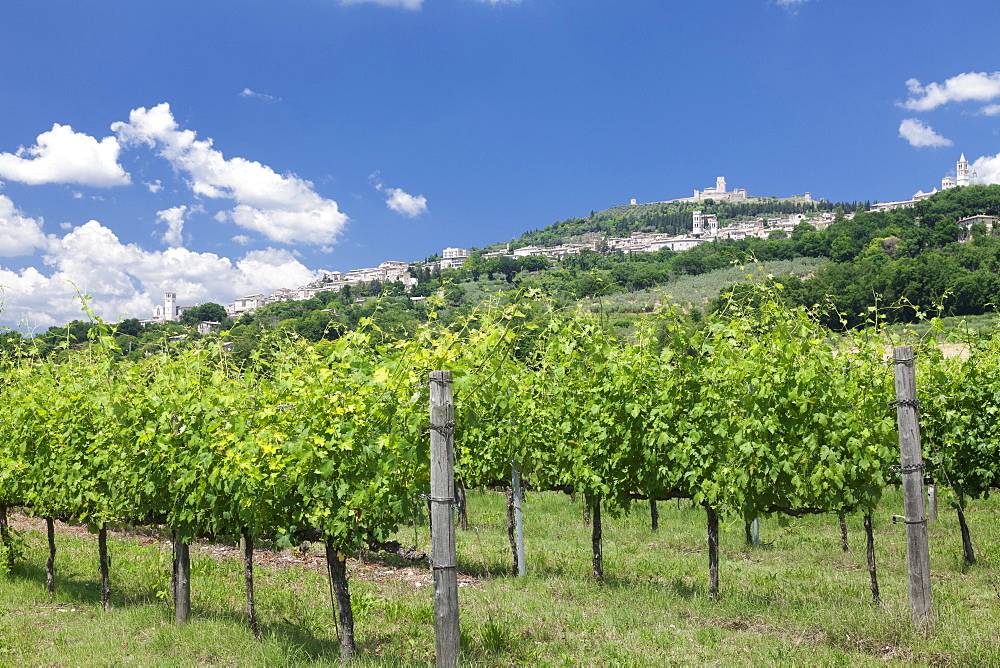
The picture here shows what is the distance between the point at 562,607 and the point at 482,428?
124 inches

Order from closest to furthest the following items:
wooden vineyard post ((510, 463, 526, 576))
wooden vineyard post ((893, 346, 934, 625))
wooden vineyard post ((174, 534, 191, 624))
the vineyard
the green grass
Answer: the vineyard
wooden vineyard post ((893, 346, 934, 625))
wooden vineyard post ((174, 534, 191, 624))
wooden vineyard post ((510, 463, 526, 576))
the green grass

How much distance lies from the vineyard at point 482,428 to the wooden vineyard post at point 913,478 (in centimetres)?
19

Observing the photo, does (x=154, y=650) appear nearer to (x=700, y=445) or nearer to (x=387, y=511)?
(x=387, y=511)

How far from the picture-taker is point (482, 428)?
30.7ft

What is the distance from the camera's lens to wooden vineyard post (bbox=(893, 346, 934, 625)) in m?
5.46

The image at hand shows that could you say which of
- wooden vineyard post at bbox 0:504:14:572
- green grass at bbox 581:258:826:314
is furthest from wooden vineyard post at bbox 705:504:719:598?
green grass at bbox 581:258:826:314

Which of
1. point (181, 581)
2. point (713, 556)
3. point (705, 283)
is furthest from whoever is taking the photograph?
point (705, 283)

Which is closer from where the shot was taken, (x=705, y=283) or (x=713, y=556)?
(x=713, y=556)

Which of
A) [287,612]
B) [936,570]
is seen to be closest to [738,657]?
[287,612]

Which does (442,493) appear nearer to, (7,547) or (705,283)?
(7,547)

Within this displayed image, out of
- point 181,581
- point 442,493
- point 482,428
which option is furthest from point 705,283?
point 442,493

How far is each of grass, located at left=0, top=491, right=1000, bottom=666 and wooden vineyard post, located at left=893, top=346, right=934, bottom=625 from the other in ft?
0.72

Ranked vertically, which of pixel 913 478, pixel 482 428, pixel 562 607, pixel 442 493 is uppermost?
pixel 482 428

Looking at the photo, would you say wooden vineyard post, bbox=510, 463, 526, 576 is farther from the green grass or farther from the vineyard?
the green grass
